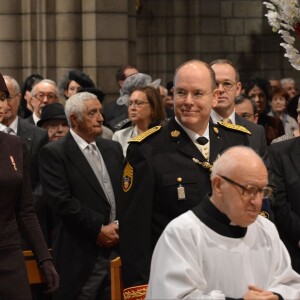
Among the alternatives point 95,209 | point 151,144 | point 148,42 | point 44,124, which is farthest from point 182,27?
point 151,144

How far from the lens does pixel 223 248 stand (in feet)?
18.6

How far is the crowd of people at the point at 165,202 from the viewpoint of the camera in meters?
5.63

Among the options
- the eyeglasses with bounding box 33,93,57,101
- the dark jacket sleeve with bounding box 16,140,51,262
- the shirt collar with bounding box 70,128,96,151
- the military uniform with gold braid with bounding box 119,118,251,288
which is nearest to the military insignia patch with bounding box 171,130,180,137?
the military uniform with gold braid with bounding box 119,118,251,288

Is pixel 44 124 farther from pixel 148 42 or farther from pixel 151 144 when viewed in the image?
pixel 148 42

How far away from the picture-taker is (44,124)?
35.2ft

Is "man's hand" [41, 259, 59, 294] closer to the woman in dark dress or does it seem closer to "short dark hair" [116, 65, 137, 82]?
the woman in dark dress

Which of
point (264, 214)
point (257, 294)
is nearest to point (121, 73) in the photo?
point (264, 214)

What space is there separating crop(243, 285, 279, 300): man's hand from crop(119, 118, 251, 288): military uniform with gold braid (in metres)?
1.13

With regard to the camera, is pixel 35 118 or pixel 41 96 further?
pixel 41 96

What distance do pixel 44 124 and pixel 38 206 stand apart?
1.17 meters

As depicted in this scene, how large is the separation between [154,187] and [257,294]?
1.33m

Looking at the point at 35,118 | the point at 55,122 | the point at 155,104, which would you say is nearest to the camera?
the point at 155,104

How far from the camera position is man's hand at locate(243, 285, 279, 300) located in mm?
5535

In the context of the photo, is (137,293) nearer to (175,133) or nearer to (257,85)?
(175,133)
